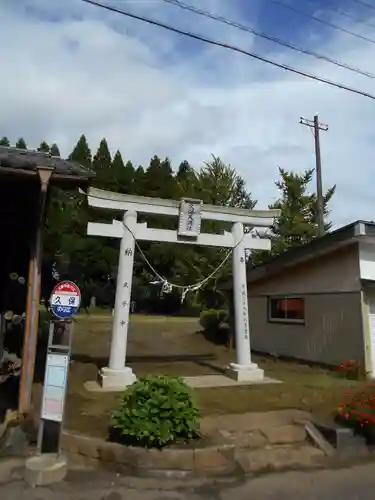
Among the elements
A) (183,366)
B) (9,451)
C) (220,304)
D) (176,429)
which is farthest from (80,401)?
(220,304)

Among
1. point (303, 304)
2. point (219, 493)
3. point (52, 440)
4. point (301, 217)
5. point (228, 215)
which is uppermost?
point (301, 217)

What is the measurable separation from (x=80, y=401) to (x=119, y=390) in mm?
1120

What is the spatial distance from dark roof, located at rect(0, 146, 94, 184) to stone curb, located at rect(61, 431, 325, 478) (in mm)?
3767

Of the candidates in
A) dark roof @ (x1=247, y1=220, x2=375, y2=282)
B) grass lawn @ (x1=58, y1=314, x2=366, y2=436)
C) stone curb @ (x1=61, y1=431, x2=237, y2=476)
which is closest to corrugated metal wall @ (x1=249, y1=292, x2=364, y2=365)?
grass lawn @ (x1=58, y1=314, x2=366, y2=436)

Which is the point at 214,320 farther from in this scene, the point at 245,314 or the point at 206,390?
the point at 206,390

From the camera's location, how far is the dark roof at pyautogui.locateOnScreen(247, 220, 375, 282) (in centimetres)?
1084

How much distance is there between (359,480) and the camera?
18.6 feet

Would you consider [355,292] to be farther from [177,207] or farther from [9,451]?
[9,451]

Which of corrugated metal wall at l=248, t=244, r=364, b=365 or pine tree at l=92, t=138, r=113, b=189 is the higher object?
pine tree at l=92, t=138, r=113, b=189

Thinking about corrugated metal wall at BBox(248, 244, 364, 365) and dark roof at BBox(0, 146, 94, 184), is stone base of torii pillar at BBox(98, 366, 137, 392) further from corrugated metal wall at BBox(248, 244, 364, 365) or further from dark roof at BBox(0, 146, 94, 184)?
corrugated metal wall at BBox(248, 244, 364, 365)

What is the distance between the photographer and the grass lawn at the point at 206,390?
7.63m

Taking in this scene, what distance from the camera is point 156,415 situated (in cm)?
584

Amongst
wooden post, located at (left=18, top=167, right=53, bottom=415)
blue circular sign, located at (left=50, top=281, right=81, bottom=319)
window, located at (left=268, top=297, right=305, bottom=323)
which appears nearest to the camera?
blue circular sign, located at (left=50, top=281, right=81, bottom=319)

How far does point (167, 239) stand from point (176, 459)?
5.48m
